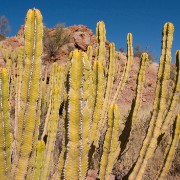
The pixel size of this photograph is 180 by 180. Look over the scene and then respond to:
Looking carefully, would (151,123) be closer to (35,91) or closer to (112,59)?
(112,59)

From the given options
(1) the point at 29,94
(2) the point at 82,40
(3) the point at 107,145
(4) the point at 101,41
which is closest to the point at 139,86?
(4) the point at 101,41

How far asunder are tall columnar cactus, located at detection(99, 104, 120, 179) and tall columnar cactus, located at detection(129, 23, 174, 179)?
0.67 meters

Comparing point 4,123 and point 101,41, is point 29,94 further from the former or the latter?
point 101,41

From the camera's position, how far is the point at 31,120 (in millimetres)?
2600

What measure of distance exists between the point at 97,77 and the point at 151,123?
1121mm

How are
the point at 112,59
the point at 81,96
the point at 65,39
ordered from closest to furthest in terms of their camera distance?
the point at 81,96, the point at 112,59, the point at 65,39

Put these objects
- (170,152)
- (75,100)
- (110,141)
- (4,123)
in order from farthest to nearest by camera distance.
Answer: (170,152), (110,141), (4,123), (75,100)

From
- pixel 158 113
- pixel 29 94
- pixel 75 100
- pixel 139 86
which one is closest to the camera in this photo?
pixel 75 100

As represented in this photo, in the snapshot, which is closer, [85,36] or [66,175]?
[66,175]

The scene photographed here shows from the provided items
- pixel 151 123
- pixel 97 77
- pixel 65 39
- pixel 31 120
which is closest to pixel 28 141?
pixel 31 120

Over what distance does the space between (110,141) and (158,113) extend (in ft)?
3.53

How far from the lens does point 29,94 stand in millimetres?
2578

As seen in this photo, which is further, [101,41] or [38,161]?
[101,41]

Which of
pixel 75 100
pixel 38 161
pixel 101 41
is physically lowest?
pixel 38 161
